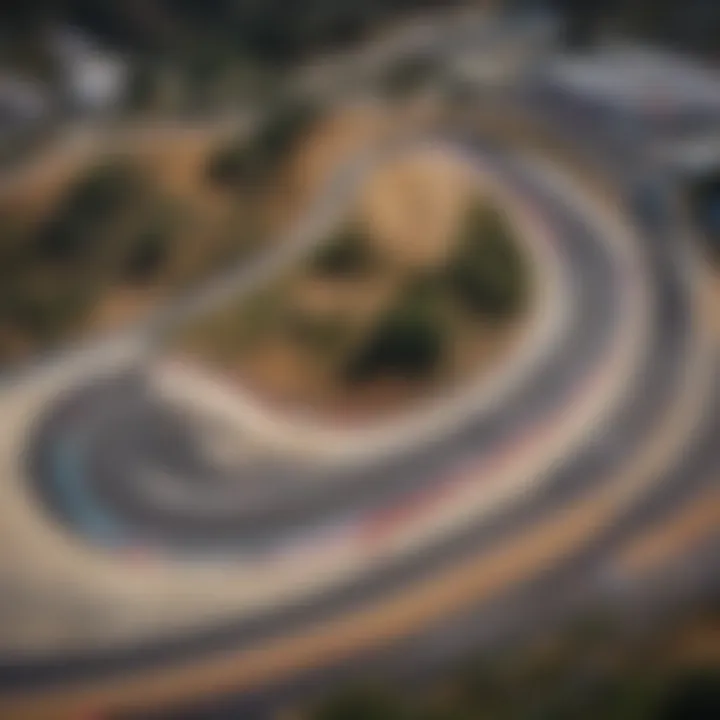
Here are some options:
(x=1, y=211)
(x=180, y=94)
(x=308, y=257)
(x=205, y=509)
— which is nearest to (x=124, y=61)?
(x=180, y=94)

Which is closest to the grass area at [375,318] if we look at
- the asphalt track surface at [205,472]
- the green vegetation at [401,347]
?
the green vegetation at [401,347]

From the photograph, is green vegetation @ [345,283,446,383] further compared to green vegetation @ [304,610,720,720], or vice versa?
green vegetation @ [345,283,446,383]

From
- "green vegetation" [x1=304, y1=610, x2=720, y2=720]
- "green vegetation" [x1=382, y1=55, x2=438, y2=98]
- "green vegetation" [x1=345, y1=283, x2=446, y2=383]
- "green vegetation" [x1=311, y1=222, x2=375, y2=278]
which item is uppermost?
"green vegetation" [x1=382, y1=55, x2=438, y2=98]

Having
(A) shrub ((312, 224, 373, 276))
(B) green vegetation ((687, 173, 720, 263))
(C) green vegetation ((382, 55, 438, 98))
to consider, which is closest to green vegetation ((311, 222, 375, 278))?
(A) shrub ((312, 224, 373, 276))

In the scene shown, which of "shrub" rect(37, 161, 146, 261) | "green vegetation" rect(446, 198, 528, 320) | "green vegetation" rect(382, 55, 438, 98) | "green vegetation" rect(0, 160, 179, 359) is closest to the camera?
"green vegetation" rect(446, 198, 528, 320)

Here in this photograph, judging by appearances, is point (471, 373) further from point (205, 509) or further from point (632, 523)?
point (205, 509)

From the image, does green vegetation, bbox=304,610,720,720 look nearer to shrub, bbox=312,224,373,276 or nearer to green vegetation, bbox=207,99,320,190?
shrub, bbox=312,224,373,276

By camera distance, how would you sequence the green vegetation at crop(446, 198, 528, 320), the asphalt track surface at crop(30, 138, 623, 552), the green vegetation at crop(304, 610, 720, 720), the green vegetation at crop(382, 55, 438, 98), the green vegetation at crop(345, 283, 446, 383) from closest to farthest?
the green vegetation at crop(304, 610, 720, 720) → the asphalt track surface at crop(30, 138, 623, 552) → the green vegetation at crop(345, 283, 446, 383) → the green vegetation at crop(446, 198, 528, 320) → the green vegetation at crop(382, 55, 438, 98)
